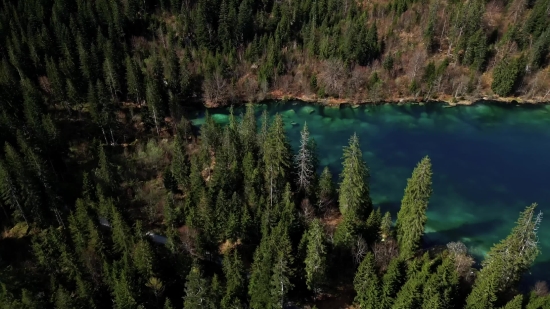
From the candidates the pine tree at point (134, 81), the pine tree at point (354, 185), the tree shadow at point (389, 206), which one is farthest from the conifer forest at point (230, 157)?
the pine tree at point (134, 81)

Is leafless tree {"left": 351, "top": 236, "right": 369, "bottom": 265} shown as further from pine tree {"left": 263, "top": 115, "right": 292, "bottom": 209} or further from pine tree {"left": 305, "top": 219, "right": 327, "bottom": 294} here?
pine tree {"left": 263, "top": 115, "right": 292, "bottom": 209}

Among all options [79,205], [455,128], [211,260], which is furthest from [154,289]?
[455,128]

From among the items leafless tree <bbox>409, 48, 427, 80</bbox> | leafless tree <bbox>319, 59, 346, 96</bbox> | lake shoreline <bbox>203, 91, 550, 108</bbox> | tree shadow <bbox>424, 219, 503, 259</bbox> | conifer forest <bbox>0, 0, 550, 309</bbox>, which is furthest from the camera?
leafless tree <bbox>409, 48, 427, 80</bbox>

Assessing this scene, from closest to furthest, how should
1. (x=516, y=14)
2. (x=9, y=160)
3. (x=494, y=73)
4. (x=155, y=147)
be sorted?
(x=9, y=160), (x=155, y=147), (x=494, y=73), (x=516, y=14)

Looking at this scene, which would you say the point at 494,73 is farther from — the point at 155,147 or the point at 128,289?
the point at 128,289

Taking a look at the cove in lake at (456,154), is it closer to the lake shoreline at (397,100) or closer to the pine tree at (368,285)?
the lake shoreline at (397,100)

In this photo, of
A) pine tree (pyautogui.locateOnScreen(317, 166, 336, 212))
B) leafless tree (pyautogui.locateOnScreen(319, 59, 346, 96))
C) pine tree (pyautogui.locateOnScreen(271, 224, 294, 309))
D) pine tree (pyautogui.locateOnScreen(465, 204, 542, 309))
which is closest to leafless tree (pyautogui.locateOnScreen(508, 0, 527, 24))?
leafless tree (pyautogui.locateOnScreen(319, 59, 346, 96))
